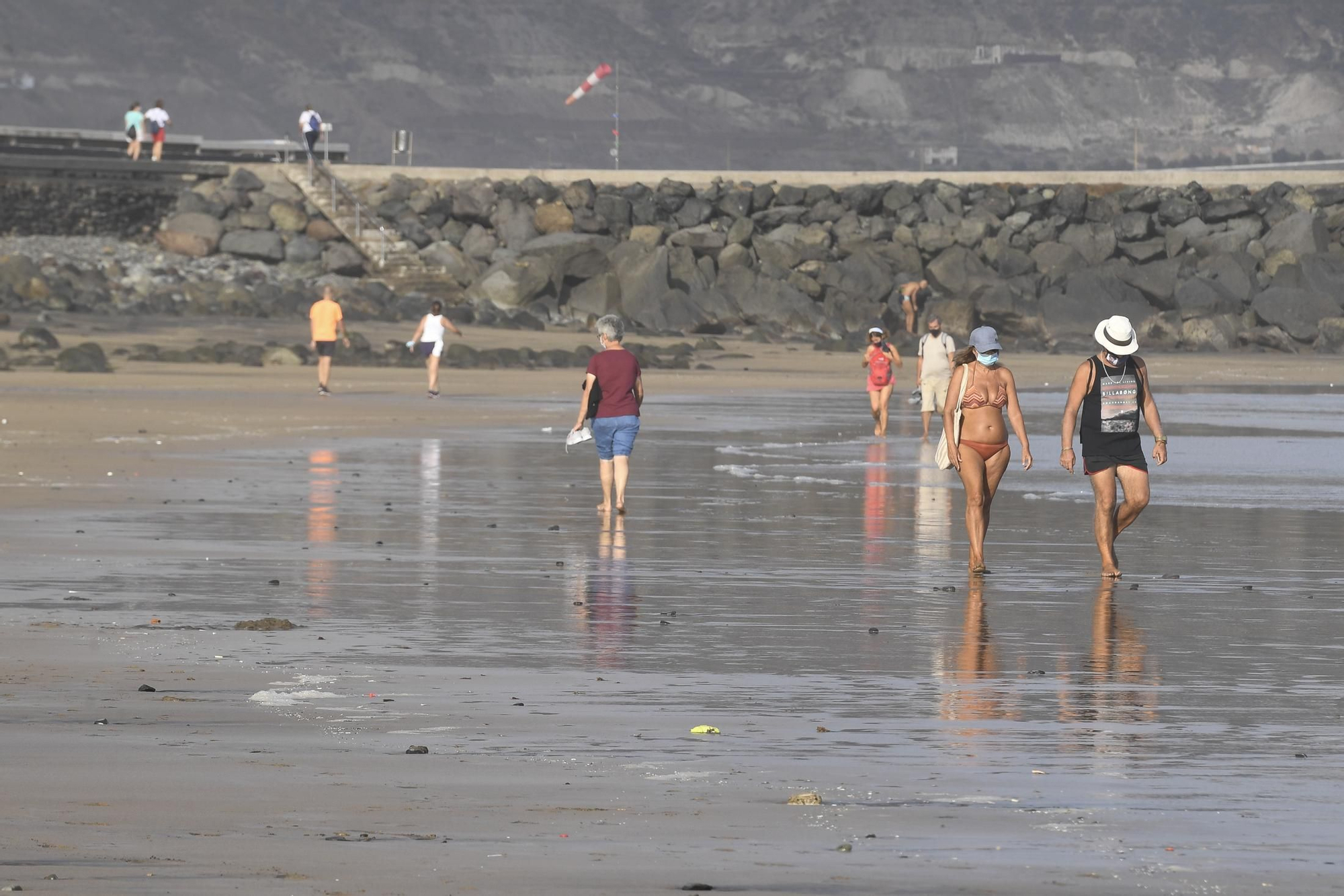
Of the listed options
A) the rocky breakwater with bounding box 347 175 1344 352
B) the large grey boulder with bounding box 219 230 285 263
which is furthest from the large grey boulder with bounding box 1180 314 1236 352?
the large grey boulder with bounding box 219 230 285 263

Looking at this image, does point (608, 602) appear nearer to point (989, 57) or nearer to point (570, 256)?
point (570, 256)

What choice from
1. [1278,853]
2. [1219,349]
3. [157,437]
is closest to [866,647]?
[1278,853]

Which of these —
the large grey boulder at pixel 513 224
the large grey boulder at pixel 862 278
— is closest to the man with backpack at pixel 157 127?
the large grey boulder at pixel 513 224

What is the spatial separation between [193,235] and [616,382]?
47867 millimetres

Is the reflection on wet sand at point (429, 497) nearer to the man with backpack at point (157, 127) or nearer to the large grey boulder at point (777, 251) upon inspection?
the large grey boulder at point (777, 251)

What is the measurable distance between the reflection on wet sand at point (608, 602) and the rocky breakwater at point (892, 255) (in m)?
40.7

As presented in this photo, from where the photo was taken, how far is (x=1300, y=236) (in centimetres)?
6675

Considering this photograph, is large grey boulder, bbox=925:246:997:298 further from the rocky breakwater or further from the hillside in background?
the hillside in background

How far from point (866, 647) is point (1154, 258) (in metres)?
58.1

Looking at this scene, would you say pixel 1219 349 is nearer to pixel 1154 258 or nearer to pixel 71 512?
pixel 1154 258

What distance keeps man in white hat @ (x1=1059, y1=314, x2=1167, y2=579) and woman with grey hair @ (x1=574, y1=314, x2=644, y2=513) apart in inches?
169

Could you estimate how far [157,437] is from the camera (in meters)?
25.1

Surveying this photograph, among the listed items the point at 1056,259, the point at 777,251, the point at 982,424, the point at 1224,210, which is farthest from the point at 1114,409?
the point at 1224,210

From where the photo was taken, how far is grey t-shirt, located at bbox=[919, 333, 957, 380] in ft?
87.2
